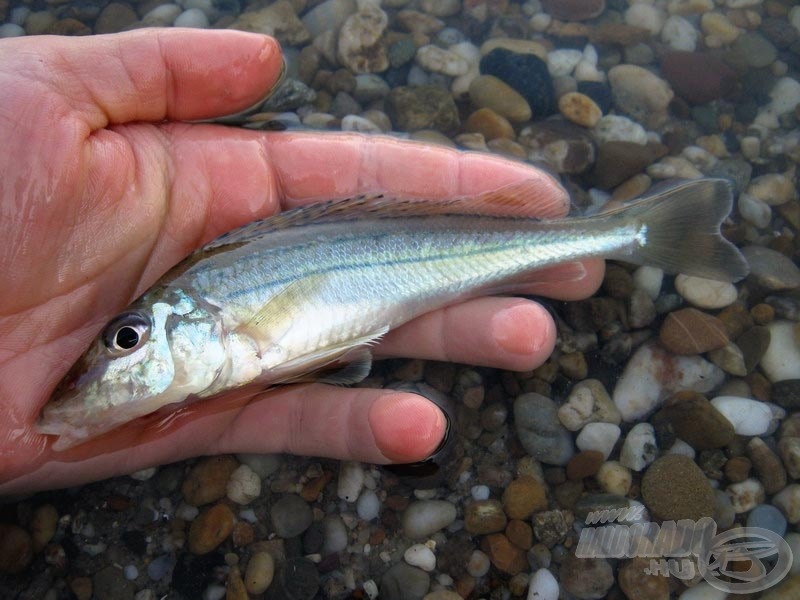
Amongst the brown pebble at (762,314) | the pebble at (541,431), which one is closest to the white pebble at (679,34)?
the brown pebble at (762,314)

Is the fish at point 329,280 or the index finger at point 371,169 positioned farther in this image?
the index finger at point 371,169

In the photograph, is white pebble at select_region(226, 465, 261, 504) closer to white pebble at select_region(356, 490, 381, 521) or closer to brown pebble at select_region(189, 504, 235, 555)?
→ brown pebble at select_region(189, 504, 235, 555)

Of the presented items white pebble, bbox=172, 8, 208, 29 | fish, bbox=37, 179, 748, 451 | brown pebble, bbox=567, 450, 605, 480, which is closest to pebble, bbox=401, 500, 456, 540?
brown pebble, bbox=567, 450, 605, 480

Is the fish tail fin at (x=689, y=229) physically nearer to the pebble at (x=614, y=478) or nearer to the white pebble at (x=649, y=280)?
the white pebble at (x=649, y=280)

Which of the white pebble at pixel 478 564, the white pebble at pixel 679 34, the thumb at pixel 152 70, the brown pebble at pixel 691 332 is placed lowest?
the white pebble at pixel 478 564

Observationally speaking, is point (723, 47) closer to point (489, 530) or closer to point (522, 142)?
point (522, 142)

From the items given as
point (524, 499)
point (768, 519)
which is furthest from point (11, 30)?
point (768, 519)

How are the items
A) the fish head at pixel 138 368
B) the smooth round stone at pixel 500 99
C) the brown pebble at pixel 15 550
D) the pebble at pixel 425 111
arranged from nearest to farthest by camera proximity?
the fish head at pixel 138 368
the brown pebble at pixel 15 550
the pebble at pixel 425 111
the smooth round stone at pixel 500 99
